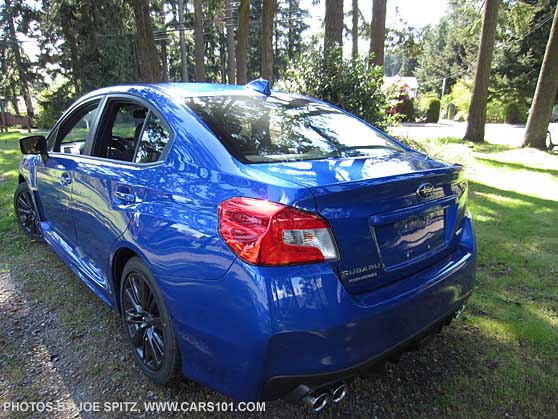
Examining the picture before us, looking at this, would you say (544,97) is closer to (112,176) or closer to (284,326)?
(112,176)

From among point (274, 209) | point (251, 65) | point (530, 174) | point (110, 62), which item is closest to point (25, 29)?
point (110, 62)

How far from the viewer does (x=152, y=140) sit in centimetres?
233

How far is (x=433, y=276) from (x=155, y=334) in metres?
1.50

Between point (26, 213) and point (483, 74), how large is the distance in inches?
553

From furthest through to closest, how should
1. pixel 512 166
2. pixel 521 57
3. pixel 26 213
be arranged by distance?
pixel 521 57 → pixel 512 166 → pixel 26 213

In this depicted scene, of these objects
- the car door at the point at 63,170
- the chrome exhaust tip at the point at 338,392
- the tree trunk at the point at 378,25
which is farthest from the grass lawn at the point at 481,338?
Result: the tree trunk at the point at 378,25

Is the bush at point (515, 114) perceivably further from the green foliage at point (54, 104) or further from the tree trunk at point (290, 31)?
the green foliage at point (54, 104)

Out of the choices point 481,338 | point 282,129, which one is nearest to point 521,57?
point 481,338

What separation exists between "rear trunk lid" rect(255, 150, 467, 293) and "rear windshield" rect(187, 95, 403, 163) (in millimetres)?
196

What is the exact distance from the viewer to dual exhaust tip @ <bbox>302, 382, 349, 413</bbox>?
165cm

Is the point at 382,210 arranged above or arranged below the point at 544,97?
below

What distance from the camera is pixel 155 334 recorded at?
7.18 ft

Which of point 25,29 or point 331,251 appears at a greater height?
point 25,29

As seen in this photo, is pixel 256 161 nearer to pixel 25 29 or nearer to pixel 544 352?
pixel 544 352
